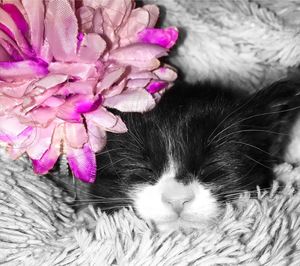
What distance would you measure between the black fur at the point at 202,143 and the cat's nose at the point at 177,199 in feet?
0.11

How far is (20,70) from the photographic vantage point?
2.52 feet

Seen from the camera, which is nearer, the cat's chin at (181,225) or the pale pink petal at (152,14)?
the cat's chin at (181,225)

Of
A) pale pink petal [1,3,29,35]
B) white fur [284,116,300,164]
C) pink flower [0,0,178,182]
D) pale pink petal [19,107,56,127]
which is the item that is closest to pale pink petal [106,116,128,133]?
pink flower [0,0,178,182]

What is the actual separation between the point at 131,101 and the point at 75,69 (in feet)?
0.35

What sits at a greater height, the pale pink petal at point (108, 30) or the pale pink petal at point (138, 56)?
the pale pink petal at point (108, 30)

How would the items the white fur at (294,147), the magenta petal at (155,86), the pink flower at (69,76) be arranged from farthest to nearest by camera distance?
the white fur at (294,147) < the magenta petal at (155,86) < the pink flower at (69,76)

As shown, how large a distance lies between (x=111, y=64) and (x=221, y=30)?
32cm

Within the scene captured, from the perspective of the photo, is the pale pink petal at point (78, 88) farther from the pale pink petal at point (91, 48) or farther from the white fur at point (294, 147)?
the white fur at point (294, 147)

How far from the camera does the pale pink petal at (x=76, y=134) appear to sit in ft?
2.69

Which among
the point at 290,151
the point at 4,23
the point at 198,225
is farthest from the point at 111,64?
the point at 290,151

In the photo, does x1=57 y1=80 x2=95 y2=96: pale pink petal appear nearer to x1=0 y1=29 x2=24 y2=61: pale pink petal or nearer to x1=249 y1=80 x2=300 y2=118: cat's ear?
x1=0 y1=29 x2=24 y2=61: pale pink petal

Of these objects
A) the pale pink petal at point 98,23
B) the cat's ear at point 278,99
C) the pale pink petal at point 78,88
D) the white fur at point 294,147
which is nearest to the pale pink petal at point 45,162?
the pale pink petal at point 78,88

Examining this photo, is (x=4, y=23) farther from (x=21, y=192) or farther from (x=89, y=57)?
(x=21, y=192)

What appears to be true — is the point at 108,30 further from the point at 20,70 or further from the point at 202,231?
the point at 202,231
